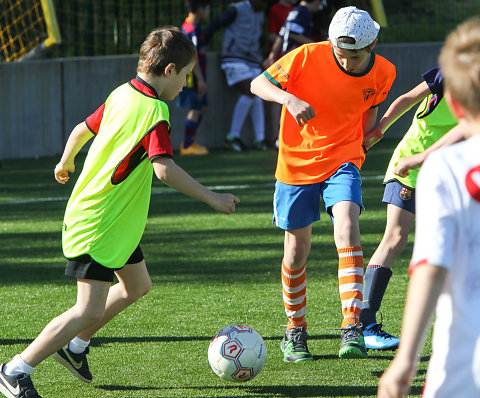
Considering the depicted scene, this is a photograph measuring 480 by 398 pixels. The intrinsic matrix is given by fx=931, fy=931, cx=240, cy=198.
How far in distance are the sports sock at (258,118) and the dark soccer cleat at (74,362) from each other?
986 cm

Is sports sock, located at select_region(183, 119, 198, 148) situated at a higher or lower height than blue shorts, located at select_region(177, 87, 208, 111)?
lower

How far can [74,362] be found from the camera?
4.25 metres

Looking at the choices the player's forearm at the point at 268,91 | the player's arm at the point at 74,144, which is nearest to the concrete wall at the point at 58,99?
the player's forearm at the point at 268,91

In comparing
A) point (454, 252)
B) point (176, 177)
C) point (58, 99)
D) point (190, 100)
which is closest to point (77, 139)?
point (176, 177)

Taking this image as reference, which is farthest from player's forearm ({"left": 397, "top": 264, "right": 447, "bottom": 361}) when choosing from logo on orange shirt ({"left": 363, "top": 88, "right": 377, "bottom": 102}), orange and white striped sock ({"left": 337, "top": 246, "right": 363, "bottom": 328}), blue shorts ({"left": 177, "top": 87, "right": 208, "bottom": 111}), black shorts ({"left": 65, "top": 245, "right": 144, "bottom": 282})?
blue shorts ({"left": 177, "top": 87, "right": 208, "bottom": 111})

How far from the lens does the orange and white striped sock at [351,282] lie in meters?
4.51

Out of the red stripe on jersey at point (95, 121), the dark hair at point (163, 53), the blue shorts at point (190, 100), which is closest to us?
the dark hair at point (163, 53)

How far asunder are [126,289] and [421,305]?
228 centimetres

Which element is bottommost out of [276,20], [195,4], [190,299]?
[190,299]

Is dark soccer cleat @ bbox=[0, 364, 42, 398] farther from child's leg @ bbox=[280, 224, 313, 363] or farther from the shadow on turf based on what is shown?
child's leg @ bbox=[280, 224, 313, 363]

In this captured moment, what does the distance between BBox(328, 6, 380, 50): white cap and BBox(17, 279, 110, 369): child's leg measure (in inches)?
68.4

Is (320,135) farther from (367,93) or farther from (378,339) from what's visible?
(378,339)

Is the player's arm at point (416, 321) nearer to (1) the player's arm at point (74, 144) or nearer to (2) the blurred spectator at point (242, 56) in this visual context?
(1) the player's arm at point (74, 144)

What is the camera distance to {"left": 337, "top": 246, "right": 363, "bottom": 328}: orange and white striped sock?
4512 millimetres
